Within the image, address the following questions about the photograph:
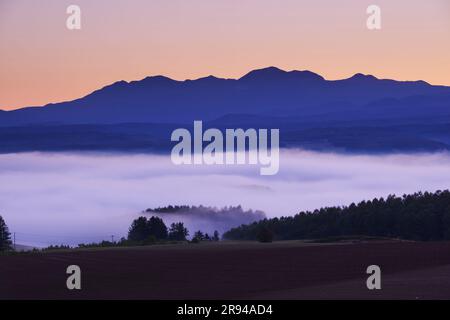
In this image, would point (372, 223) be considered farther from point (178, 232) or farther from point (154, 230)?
point (154, 230)

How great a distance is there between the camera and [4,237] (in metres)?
40.2

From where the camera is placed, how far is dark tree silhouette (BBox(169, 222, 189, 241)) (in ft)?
140

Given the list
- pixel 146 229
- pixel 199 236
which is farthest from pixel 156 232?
pixel 199 236

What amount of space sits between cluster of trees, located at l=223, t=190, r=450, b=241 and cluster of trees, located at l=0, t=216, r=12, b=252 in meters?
10.1

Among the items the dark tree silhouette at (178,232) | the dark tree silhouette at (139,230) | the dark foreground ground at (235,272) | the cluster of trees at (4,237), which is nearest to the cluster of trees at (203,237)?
the dark tree silhouette at (178,232)

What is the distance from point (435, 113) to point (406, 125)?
129 inches

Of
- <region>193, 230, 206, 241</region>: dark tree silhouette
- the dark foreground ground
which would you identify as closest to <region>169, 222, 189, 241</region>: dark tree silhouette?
<region>193, 230, 206, 241</region>: dark tree silhouette

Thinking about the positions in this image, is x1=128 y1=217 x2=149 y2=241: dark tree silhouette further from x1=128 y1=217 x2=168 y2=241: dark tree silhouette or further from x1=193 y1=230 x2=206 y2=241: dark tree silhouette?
x1=193 y1=230 x2=206 y2=241: dark tree silhouette

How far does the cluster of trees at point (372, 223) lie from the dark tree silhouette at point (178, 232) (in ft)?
7.31

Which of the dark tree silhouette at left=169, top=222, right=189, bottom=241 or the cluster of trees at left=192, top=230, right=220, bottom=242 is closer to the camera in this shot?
the cluster of trees at left=192, top=230, right=220, bottom=242

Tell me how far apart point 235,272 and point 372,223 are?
1900cm

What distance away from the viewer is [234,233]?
144ft

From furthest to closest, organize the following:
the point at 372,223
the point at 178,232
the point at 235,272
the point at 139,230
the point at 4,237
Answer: the point at 372,223 → the point at 139,230 → the point at 178,232 → the point at 4,237 → the point at 235,272

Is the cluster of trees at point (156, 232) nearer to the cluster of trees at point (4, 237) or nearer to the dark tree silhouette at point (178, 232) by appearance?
the dark tree silhouette at point (178, 232)
